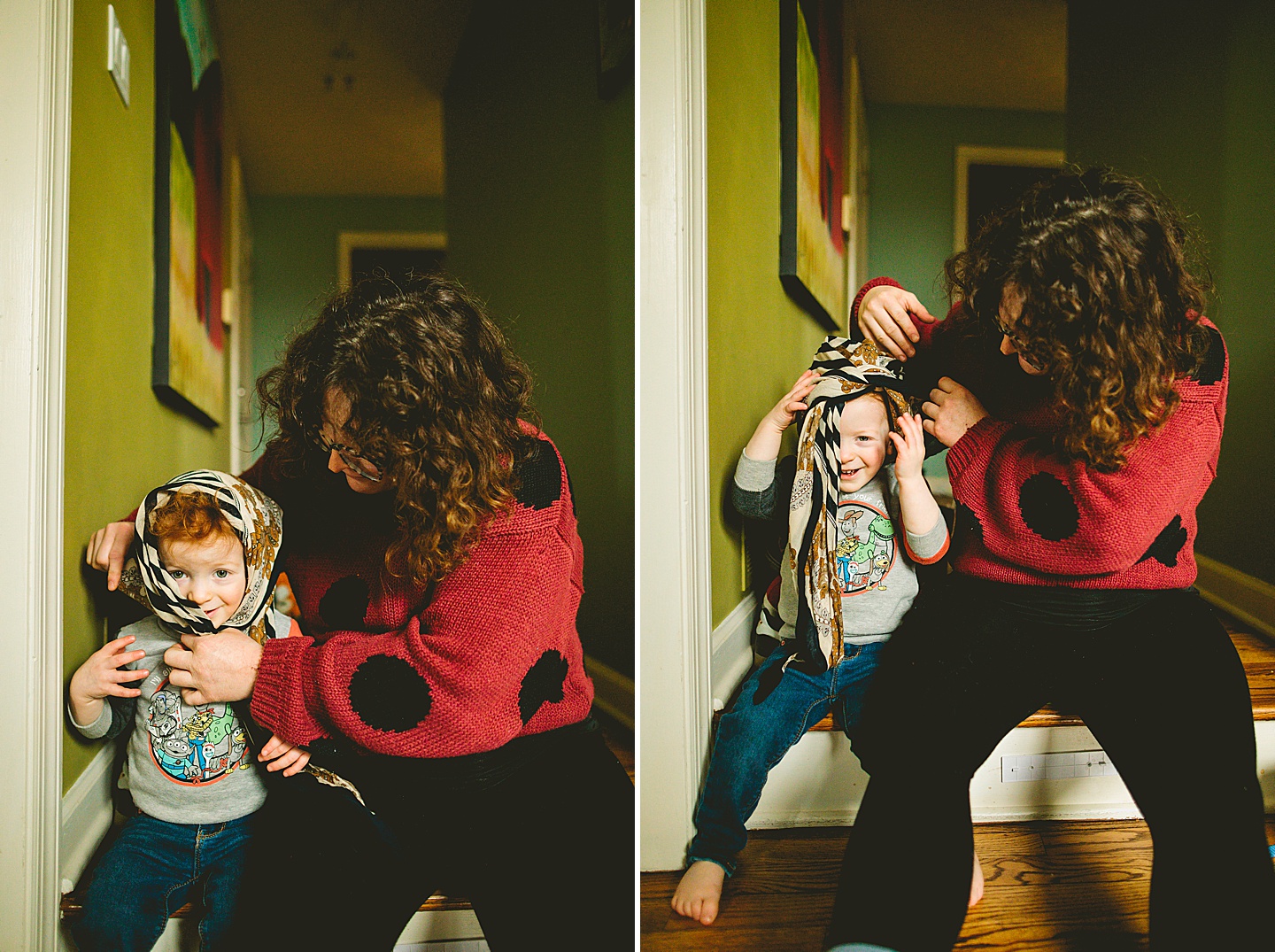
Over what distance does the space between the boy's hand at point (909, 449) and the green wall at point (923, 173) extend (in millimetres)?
910

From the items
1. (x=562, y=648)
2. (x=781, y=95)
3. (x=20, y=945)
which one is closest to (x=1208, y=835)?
(x=562, y=648)

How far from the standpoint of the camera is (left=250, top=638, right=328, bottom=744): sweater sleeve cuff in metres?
0.79

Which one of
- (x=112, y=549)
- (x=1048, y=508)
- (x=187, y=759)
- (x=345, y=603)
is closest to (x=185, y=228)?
(x=112, y=549)

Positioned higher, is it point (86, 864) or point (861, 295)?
point (861, 295)

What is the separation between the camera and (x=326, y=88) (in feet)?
3.10

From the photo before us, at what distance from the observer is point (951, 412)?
0.94 metres

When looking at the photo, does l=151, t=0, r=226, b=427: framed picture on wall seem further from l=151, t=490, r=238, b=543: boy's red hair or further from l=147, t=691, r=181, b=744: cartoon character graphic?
l=147, t=691, r=181, b=744: cartoon character graphic

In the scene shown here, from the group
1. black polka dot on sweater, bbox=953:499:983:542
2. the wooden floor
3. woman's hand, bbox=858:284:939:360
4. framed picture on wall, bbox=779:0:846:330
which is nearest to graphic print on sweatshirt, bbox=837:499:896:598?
black polka dot on sweater, bbox=953:499:983:542

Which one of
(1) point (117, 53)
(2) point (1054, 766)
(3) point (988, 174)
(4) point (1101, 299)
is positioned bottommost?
(2) point (1054, 766)

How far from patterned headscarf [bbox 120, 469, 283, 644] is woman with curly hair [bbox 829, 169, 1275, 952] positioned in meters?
0.70

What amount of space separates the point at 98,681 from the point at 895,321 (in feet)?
3.40

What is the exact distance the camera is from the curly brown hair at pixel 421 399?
2.47 feet

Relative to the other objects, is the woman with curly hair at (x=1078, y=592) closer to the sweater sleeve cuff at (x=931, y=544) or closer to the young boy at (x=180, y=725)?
the sweater sleeve cuff at (x=931, y=544)

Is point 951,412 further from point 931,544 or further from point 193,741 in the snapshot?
point 193,741
